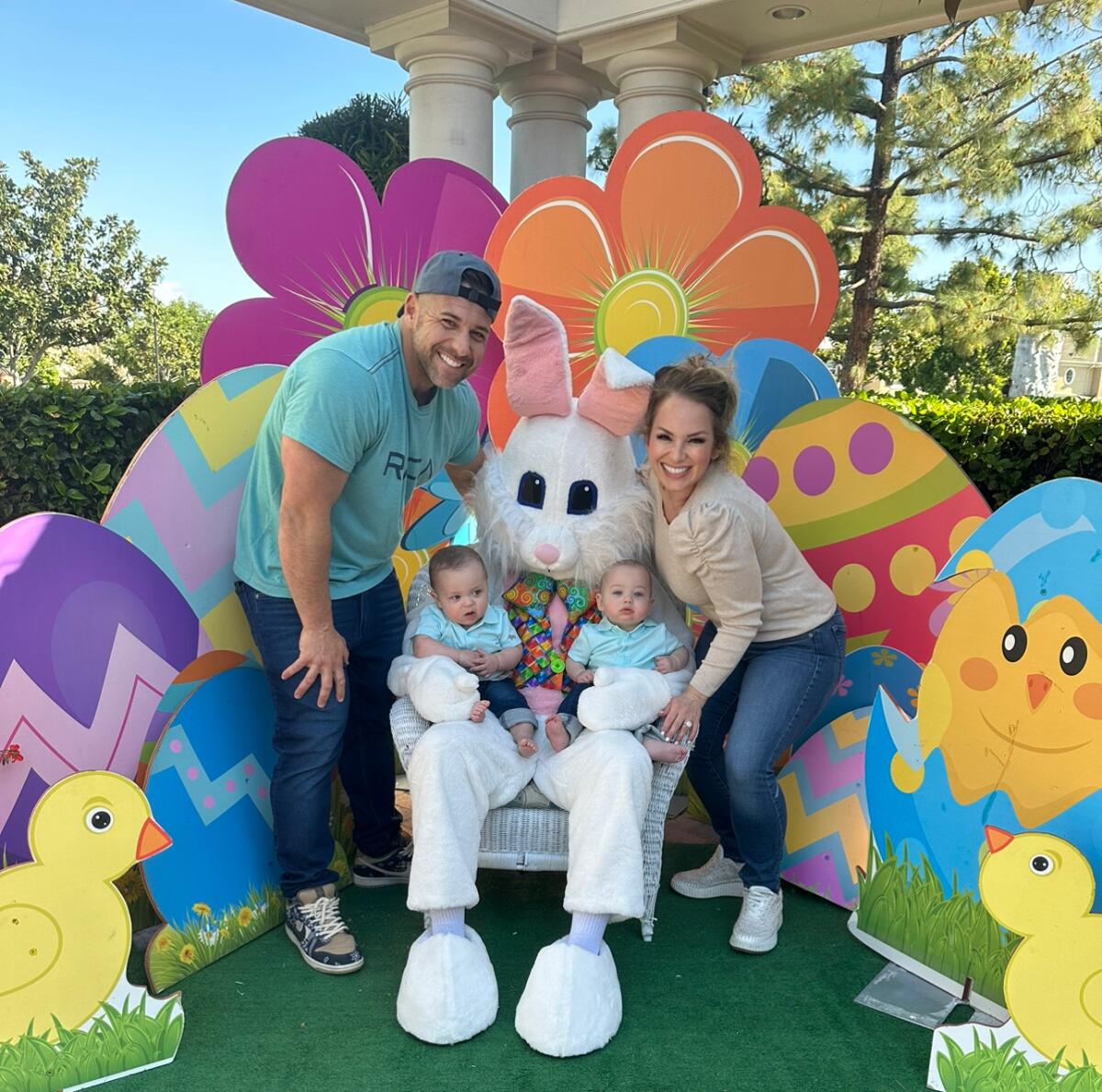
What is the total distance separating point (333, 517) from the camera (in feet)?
7.05

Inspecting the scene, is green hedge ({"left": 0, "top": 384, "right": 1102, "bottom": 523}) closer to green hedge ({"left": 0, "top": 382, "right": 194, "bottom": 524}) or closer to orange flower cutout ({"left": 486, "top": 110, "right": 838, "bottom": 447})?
green hedge ({"left": 0, "top": 382, "right": 194, "bottom": 524})

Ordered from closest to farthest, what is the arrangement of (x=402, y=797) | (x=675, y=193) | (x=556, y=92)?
(x=675, y=193) → (x=402, y=797) → (x=556, y=92)

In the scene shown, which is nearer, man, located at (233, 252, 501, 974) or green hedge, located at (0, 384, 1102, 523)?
man, located at (233, 252, 501, 974)

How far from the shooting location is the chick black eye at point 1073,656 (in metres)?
1.88

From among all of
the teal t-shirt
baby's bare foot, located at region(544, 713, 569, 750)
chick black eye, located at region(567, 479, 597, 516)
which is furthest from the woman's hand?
the teal t-shirt

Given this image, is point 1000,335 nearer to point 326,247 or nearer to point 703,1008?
point 326,247

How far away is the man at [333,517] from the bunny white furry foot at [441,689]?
0.18 meters

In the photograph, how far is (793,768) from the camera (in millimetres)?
2691

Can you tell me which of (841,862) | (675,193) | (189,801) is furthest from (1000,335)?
(189,801)

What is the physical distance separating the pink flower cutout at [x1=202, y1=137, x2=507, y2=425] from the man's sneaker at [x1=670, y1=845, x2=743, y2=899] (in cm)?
167

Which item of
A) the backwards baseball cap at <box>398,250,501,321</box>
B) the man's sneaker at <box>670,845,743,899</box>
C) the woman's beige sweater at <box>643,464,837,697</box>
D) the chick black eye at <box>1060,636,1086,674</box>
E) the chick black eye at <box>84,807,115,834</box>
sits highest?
the backwards baseball cap at <box>398,250,501,321</box>

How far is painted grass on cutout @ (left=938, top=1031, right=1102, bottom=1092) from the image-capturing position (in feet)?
5.49

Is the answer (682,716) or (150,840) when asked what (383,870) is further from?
(682,716)

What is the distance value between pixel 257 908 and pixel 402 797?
965 mm
